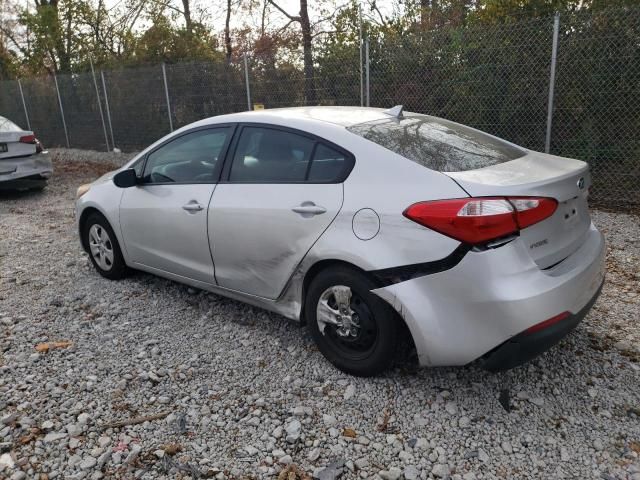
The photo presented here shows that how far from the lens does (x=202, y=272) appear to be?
3.81m

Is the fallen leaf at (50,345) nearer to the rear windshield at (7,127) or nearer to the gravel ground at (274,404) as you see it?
the gravel ground at (274,404)

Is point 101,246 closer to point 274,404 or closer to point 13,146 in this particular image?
point 274,404

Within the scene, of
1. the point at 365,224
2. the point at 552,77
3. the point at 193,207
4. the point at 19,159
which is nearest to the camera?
the point at 365,224

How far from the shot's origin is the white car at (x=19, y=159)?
8438 mm

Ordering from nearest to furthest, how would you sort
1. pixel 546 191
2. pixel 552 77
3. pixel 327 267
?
pixel 546 191 → pixel 327 267 → pixel 552 77

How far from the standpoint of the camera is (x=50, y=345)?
3662 millimetres

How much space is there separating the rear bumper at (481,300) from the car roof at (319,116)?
1.20m

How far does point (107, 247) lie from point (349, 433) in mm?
3079

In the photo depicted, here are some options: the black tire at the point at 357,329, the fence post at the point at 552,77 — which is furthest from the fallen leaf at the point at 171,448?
the fence post at the point at 552,77

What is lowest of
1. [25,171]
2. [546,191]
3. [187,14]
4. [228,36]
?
[25,171]

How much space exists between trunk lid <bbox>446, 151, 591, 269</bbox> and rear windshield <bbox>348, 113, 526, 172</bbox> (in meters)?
0.12

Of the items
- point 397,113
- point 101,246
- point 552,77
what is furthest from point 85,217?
point 552,77

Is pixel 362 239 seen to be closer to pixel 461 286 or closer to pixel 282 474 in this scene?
pixel 461 286

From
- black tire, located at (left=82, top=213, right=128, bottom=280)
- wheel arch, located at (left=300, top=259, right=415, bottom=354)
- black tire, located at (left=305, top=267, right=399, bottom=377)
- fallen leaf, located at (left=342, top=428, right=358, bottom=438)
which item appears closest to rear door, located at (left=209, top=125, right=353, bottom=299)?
wheel arch, located at (left=300, top=259, right=415, bottom=354)
